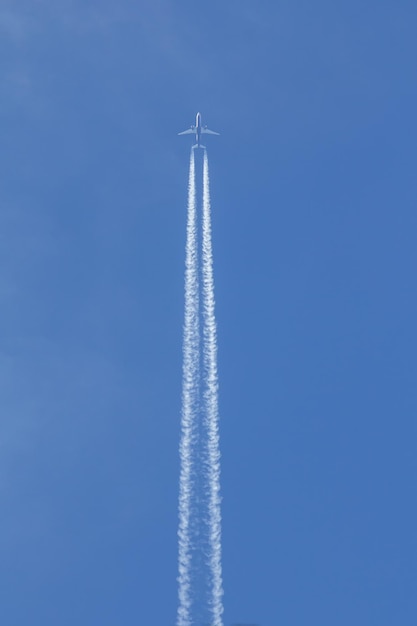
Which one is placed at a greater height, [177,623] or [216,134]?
[216,134]

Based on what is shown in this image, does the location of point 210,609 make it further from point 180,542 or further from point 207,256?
point 207,256

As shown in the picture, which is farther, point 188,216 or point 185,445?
point 188,216

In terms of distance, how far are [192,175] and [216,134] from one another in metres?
10.3

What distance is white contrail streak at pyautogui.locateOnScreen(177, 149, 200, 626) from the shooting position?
4786 inches

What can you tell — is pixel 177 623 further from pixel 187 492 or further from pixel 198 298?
pixel 198 298

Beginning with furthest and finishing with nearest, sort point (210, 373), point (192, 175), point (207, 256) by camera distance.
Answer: point (192, 175) → point (207, 256) → point (210, 373)

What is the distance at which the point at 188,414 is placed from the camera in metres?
126

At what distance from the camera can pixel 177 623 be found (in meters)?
122

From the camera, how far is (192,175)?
148 m

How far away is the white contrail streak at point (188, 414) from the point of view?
122 metres

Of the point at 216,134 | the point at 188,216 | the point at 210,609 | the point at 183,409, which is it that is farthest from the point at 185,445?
the point at 216,134

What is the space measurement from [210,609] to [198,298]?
2912cm

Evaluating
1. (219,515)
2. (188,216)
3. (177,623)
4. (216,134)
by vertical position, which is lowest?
(177,623)

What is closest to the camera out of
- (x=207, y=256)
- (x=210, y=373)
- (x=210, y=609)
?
(x=210, y=609)
